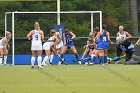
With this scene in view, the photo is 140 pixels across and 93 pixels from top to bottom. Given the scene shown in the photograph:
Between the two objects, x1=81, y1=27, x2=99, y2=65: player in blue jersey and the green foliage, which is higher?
the green foliage

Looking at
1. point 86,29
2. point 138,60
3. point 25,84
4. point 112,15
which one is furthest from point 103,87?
point 112,15

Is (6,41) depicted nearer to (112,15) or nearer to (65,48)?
(65,48)

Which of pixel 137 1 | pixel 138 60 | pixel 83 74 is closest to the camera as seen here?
pixel 83 74

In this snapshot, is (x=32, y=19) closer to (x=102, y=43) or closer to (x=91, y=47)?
(x=91, y=47)

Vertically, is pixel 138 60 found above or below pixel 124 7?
below

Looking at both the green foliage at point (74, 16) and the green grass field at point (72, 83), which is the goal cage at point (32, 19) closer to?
the green foliage at point (74, 16)

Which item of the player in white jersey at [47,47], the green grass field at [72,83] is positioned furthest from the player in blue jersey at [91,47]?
the green grass field at [72,83]

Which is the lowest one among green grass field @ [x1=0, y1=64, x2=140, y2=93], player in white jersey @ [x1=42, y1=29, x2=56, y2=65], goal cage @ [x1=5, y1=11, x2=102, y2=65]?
green grass field @ [x1=0, y1=64, x2=140, y2=93]

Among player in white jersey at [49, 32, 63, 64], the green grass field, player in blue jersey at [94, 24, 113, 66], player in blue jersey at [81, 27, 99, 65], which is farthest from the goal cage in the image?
the green grass field

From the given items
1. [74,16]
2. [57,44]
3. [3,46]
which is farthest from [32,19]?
[57,44]

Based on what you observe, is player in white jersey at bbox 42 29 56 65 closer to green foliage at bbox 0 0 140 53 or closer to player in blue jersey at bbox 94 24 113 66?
player in blue jersey at bbox 94 24 113 66

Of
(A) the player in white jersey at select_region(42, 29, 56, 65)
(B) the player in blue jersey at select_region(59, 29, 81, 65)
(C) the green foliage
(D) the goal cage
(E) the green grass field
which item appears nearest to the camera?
(E) the green grass field

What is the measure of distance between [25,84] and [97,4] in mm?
33217

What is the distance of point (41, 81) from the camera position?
20172 mm
